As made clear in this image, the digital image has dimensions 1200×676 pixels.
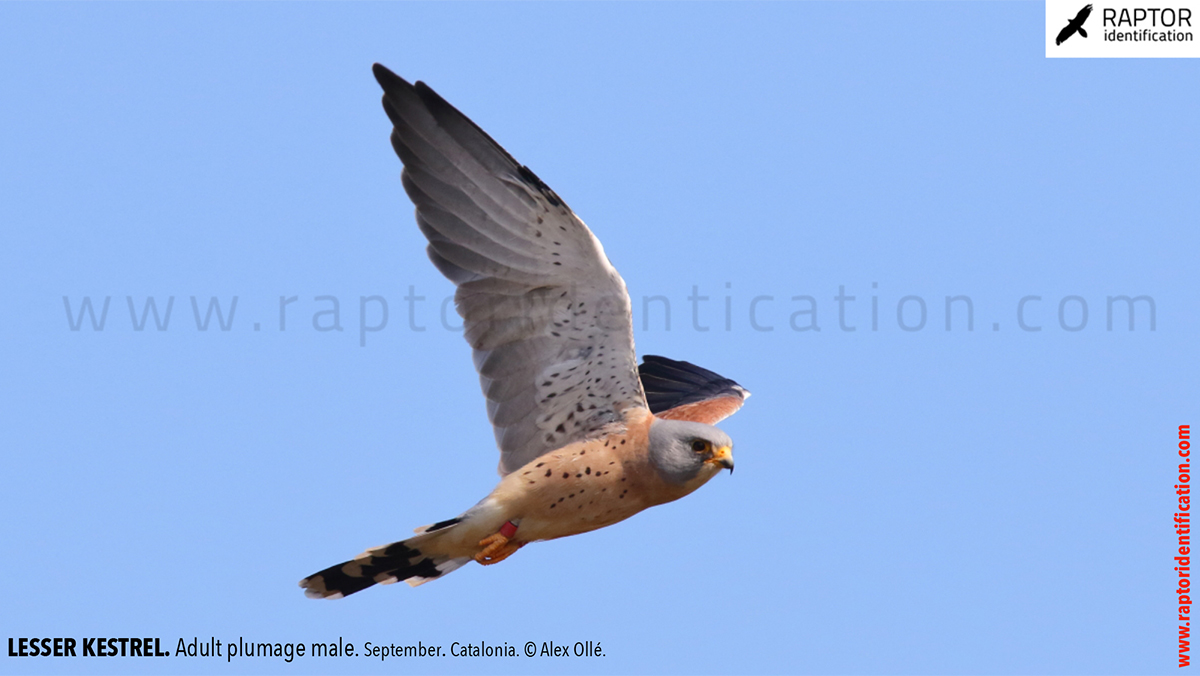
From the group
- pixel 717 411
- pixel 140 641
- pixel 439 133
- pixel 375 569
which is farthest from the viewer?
pixel 717 411

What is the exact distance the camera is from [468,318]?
6.98 m

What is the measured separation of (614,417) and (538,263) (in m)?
1.20

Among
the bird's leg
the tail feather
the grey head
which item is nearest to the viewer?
the grey head

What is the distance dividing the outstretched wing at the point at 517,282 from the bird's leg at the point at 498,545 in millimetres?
432

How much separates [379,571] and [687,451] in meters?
2.36

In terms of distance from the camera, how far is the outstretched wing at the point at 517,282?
673 centimetres

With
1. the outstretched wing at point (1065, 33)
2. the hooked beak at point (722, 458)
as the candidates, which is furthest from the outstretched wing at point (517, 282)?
the outstretched wing at point (1065, 33)

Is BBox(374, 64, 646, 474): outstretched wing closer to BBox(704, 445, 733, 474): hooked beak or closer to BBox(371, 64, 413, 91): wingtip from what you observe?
BBox(371, 64, 413, 91): wingtip

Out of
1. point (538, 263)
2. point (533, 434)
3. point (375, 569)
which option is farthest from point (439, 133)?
point (375, 569)

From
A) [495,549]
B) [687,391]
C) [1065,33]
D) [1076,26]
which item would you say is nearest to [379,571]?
[495,549]

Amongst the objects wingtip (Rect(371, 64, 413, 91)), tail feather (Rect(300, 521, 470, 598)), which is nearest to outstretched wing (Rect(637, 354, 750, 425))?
tail feather (Rect(300, 521, 470, 598))

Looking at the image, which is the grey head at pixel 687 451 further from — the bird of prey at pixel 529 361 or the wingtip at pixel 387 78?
the wingtip at pixel 387 78

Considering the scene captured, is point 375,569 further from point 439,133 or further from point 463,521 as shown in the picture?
point 439,133

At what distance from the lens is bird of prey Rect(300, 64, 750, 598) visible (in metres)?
6.74
